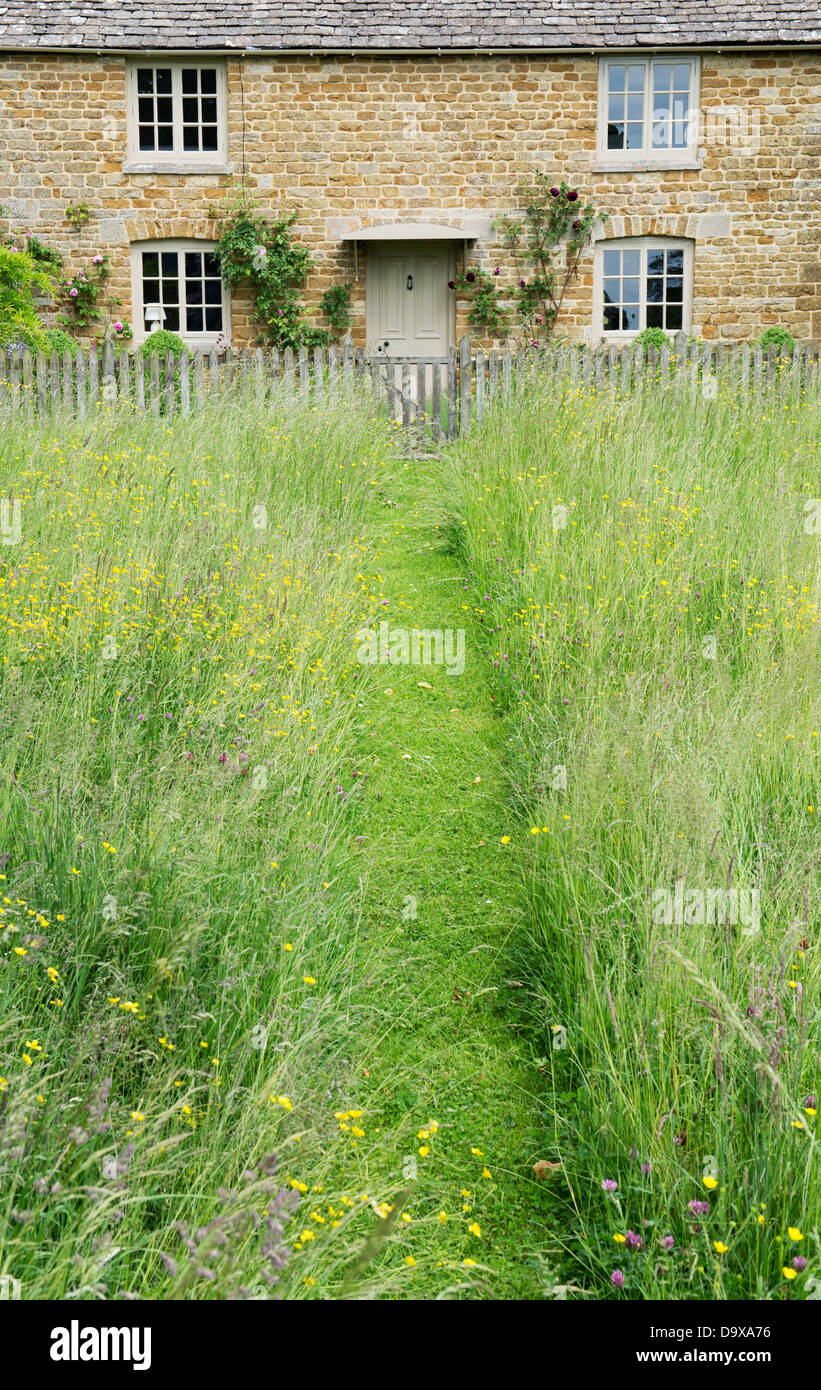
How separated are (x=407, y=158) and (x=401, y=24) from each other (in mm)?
1701

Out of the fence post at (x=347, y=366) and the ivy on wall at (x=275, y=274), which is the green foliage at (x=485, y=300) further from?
the fence post at (x=347, y=366)

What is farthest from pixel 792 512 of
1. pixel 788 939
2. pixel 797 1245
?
pixel 797 1245

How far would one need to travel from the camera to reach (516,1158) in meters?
3.08

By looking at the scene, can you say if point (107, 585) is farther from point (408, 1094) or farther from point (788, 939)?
point (788, 939)

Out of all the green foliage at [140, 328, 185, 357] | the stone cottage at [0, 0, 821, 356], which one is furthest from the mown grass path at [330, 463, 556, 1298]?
the stone cottage at [0, 0, 821, 356]

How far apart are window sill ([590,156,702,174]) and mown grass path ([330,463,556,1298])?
1319 centimetres

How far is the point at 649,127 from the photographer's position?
17.3 m

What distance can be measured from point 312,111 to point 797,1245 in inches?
682

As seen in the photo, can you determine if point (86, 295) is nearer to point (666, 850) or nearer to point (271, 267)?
point (271, 267)

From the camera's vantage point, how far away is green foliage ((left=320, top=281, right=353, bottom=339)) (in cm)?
1738

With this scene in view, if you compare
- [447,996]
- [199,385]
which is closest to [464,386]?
[199,385]

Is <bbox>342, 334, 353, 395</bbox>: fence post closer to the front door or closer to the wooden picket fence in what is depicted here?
the wooden picket fence

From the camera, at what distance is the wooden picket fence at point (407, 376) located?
1140cm

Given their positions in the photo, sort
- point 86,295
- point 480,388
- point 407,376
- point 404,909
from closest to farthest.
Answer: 1. point 404,909
2. point 480,388
3. point 407,376
4. point 86,295
